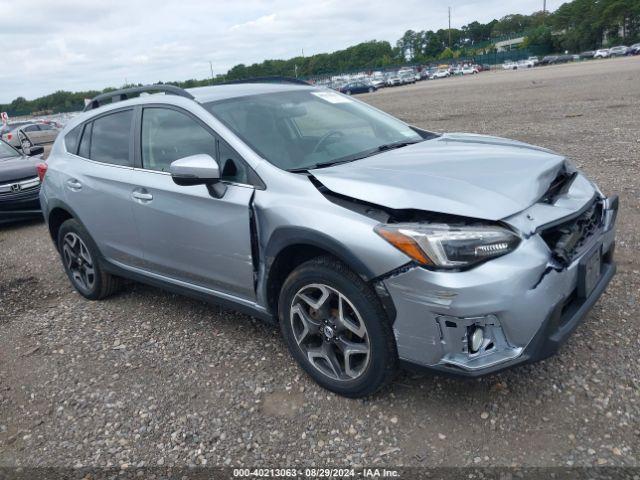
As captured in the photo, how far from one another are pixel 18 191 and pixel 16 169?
347mm

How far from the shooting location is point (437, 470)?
2.55 meters

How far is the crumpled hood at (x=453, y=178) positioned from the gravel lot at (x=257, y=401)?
1068 millimetres

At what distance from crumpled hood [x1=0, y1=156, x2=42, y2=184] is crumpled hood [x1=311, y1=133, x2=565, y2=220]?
22.3 ft

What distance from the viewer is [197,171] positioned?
3.19 metres

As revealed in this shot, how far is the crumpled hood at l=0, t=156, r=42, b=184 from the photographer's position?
8203 mm

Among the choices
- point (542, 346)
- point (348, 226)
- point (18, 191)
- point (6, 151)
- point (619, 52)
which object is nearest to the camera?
point (542, 346)

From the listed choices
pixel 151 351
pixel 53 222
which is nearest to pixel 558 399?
pixel 151 351

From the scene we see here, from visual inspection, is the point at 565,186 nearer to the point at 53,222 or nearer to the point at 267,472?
the point at 267,472

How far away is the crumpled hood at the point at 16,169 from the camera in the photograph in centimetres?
820

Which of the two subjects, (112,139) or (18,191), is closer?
(112,139)

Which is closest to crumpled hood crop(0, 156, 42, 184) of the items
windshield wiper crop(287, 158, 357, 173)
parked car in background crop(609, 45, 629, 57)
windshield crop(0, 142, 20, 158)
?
windshield crop(0, 142, 20, 158)

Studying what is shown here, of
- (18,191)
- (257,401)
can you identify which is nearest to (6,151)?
(18,191)

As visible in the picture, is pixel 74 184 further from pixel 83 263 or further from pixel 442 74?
pixel 442 74

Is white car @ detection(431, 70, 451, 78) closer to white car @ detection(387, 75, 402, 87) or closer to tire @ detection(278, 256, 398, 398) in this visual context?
white car @ detection(387, 75, 402, 87)
